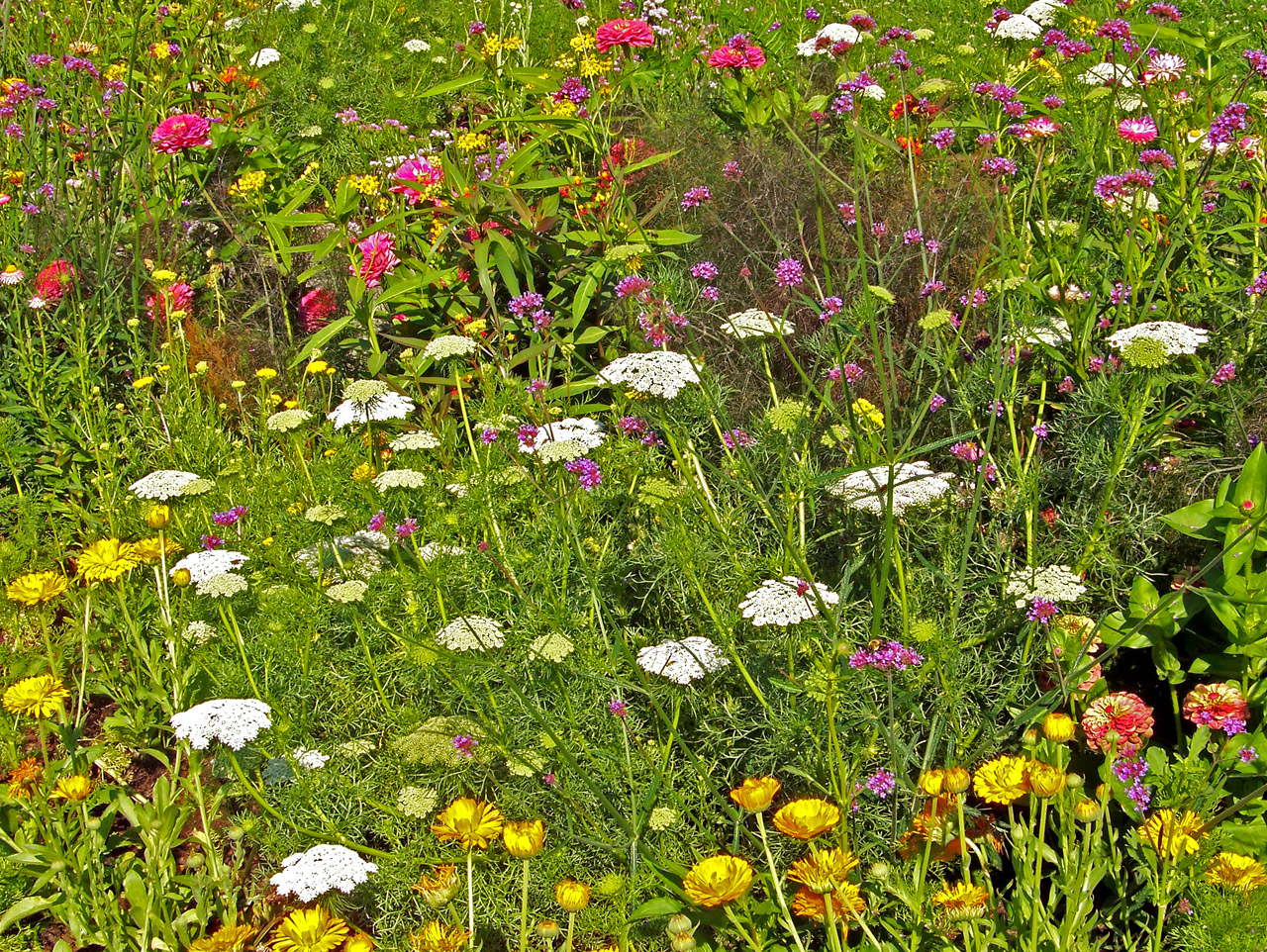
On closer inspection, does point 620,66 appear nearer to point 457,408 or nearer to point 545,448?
point 457,408

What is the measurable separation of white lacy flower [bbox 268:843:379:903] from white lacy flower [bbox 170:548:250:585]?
59 cm

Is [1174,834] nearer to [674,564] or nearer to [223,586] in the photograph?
[674,564]

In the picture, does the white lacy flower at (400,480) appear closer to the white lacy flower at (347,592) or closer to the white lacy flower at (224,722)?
the white lacy flower at (347,592)

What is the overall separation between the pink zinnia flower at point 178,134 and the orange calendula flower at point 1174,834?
3616mm

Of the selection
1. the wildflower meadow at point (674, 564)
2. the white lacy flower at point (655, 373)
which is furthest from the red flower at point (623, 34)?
the white lacy flower at point (655, 373)

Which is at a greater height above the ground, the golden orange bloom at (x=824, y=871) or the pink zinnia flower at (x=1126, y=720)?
the golden orange bloom at (x=824, y=871)

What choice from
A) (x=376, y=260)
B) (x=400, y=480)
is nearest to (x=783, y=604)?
(x=400, y=480)

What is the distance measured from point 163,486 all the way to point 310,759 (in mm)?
639

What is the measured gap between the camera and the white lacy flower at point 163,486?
2135 millimetres

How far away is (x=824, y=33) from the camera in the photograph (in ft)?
10.1

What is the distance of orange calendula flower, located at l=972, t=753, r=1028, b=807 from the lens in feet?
5.14

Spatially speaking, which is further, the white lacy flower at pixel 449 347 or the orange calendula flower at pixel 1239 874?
the white lacy flower at pixel 449 347

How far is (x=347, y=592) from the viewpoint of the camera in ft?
6.41

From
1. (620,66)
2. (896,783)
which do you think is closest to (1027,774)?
(896,783)
